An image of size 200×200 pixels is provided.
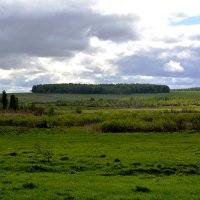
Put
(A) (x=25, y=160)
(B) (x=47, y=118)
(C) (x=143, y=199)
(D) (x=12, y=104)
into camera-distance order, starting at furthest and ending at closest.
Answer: (D) (x=12, y=104) < (B) (x=47, y=118) < (A) (x=25, y=160) < (C) (x=143, y=199)

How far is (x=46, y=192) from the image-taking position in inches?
747

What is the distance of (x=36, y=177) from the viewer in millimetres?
23562

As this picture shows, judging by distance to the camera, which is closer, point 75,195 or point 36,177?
point 75,195

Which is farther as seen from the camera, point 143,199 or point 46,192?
point 46,192

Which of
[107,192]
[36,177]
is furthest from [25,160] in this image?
[107,192]

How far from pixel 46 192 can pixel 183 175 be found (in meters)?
8.97

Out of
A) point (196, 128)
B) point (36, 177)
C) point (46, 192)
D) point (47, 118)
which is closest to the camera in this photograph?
point (46, 192)

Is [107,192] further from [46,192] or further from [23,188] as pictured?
[23,188]

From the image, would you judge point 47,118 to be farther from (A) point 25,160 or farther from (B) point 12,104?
(A) point 25,160

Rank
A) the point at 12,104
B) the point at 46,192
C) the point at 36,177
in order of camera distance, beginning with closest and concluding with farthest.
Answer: the point at 46,192, the point at 36,177, the point at 12,104

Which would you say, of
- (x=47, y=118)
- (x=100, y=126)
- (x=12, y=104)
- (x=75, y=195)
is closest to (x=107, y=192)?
(x=75, y=195)

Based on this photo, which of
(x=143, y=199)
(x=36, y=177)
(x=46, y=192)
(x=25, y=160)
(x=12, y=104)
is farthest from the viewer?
(x=12, y=104)

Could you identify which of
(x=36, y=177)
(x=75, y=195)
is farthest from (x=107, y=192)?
(x=36, y=177)

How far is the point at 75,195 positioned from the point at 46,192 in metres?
1.43
